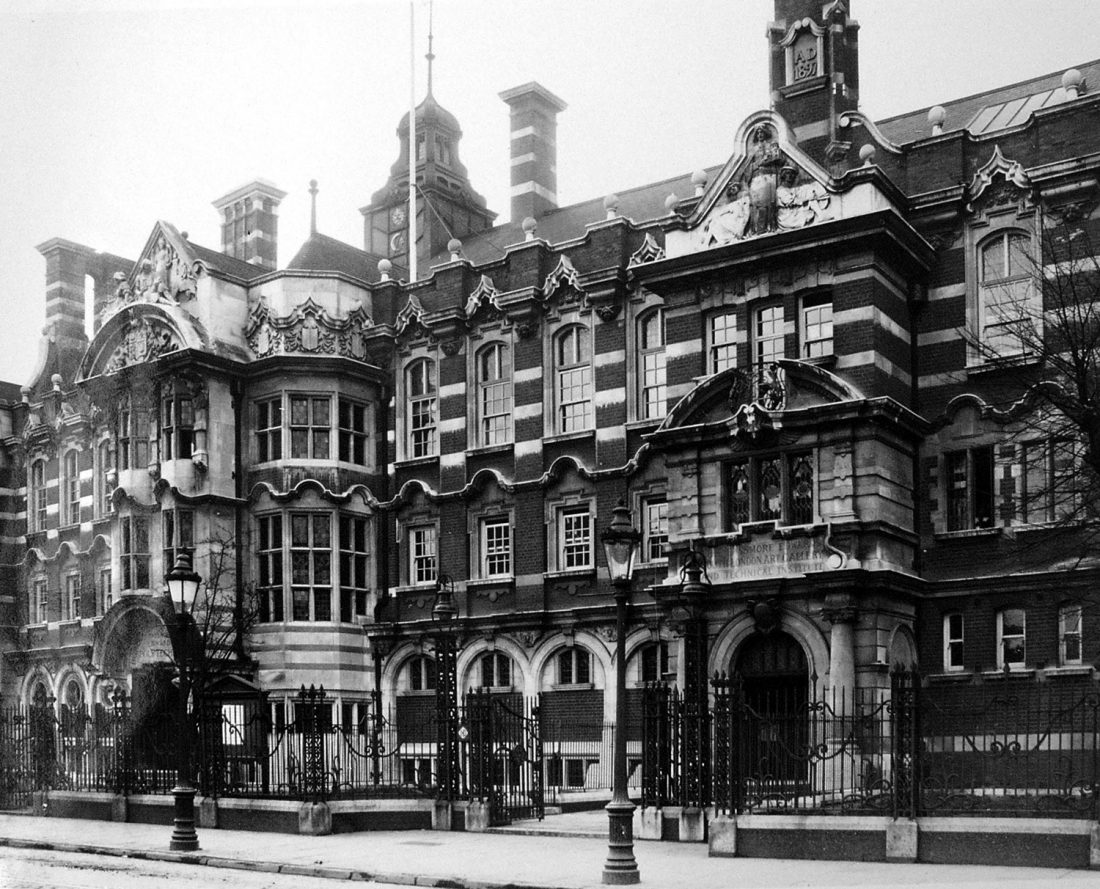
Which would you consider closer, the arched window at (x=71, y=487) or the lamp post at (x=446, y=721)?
the lamp post at (x=446, y=721)

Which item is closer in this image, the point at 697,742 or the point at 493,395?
the point at 697,742

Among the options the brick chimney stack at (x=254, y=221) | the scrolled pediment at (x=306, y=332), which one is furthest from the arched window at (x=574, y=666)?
the brick chimney stack at (x=254, y=221)

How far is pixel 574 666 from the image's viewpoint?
35.3m

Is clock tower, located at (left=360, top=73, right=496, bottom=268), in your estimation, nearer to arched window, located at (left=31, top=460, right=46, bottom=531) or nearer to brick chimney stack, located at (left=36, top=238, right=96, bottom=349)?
brick chimney stack, located at (left=36, top=238, right=96, bottom=349)

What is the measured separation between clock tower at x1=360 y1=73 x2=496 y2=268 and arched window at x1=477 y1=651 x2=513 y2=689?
48.4ft

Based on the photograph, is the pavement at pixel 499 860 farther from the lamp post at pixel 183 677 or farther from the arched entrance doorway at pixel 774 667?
the arched entrance doorway at pixel 774 667

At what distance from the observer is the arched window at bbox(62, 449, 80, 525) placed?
46906mm

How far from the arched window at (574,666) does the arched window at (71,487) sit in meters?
19.3

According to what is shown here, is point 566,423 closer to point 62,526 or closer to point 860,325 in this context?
point 860,325

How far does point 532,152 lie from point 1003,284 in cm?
1764

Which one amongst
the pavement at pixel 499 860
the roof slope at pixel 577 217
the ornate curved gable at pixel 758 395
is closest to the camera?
the pavement at pixel 499 860

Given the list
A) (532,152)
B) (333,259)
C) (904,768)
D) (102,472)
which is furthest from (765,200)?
(102,472)

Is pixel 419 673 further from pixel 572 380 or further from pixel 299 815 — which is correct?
pixel 299 815

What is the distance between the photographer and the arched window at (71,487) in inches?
1847
